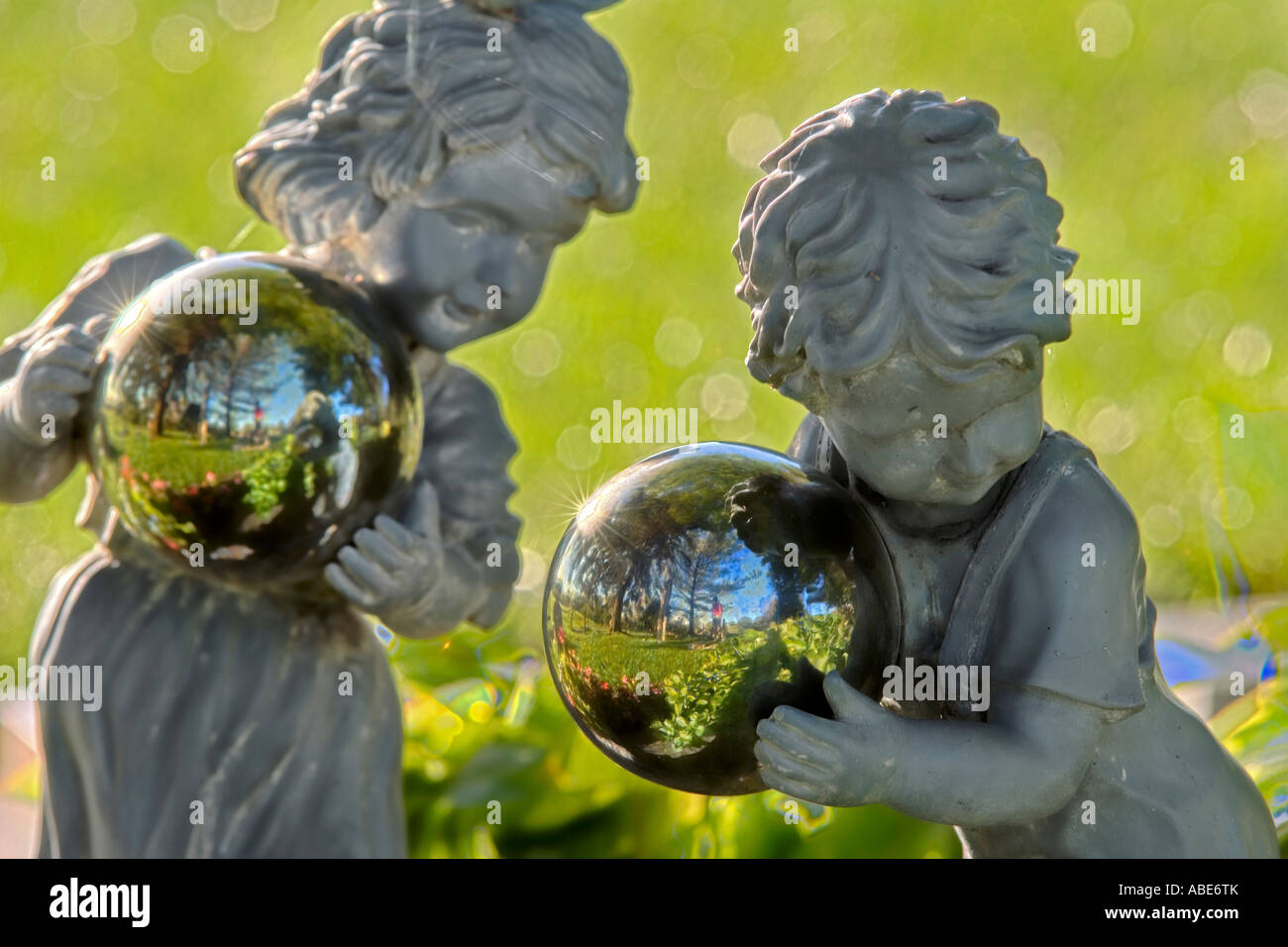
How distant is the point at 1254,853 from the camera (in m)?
1.56

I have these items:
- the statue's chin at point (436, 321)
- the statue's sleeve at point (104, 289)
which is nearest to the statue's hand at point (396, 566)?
the statue's chin at point (436, 321)

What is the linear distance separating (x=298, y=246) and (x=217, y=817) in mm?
801

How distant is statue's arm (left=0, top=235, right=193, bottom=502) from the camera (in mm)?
1986

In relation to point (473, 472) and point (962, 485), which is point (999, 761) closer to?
point (962, 485)

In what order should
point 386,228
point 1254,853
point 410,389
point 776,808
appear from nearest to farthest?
point 1254,853, point 410,389, point 386,228, point 776,808

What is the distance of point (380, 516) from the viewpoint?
6.57 ft

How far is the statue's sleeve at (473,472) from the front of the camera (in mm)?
2252

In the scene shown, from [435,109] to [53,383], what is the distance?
1.98 ft

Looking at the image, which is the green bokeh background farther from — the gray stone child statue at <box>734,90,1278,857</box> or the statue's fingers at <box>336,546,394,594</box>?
the gray stone child statue at <box>734,90,1278,857</box>

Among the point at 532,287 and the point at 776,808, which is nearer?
the point at 532,287

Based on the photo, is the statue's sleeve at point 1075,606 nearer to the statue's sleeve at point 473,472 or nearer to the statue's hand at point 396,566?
the statue's hand at point 396,566

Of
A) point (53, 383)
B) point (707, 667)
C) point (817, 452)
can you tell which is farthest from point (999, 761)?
point (53, 383)
